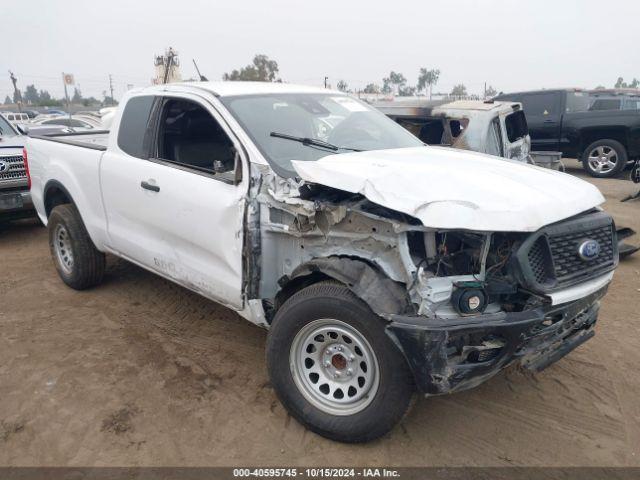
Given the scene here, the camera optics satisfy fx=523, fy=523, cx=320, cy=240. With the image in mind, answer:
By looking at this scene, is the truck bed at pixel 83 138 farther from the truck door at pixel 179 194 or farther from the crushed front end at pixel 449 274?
the crushed front end at pixel 449 274

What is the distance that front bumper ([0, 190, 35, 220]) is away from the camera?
6797 mm

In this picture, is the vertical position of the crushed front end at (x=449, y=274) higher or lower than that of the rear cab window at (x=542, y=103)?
lower

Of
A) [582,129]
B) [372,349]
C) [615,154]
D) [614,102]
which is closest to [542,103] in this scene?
[582,129]

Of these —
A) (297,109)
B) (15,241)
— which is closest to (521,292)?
(297,109)

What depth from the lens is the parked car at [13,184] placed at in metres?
6.81

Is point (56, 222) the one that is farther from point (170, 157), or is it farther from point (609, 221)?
point (609, 221)

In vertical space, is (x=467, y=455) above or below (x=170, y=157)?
below

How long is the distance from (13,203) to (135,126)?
3723mm

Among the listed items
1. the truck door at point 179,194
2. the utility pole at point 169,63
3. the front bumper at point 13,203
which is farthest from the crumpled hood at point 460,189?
the utility pole at point 169,63

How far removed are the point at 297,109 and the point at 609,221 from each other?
218cm

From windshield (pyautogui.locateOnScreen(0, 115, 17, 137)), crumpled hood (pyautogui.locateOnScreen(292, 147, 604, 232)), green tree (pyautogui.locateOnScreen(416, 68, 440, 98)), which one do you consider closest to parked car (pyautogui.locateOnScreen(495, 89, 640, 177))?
crumpled hood (pyautogui.locateOnScreen(292, 147, 604, 232))

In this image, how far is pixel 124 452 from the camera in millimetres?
2834

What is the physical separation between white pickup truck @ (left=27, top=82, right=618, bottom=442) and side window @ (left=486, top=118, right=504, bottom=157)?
3272 millimetres

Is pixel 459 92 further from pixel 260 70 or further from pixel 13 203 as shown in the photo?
pixel 13 203
